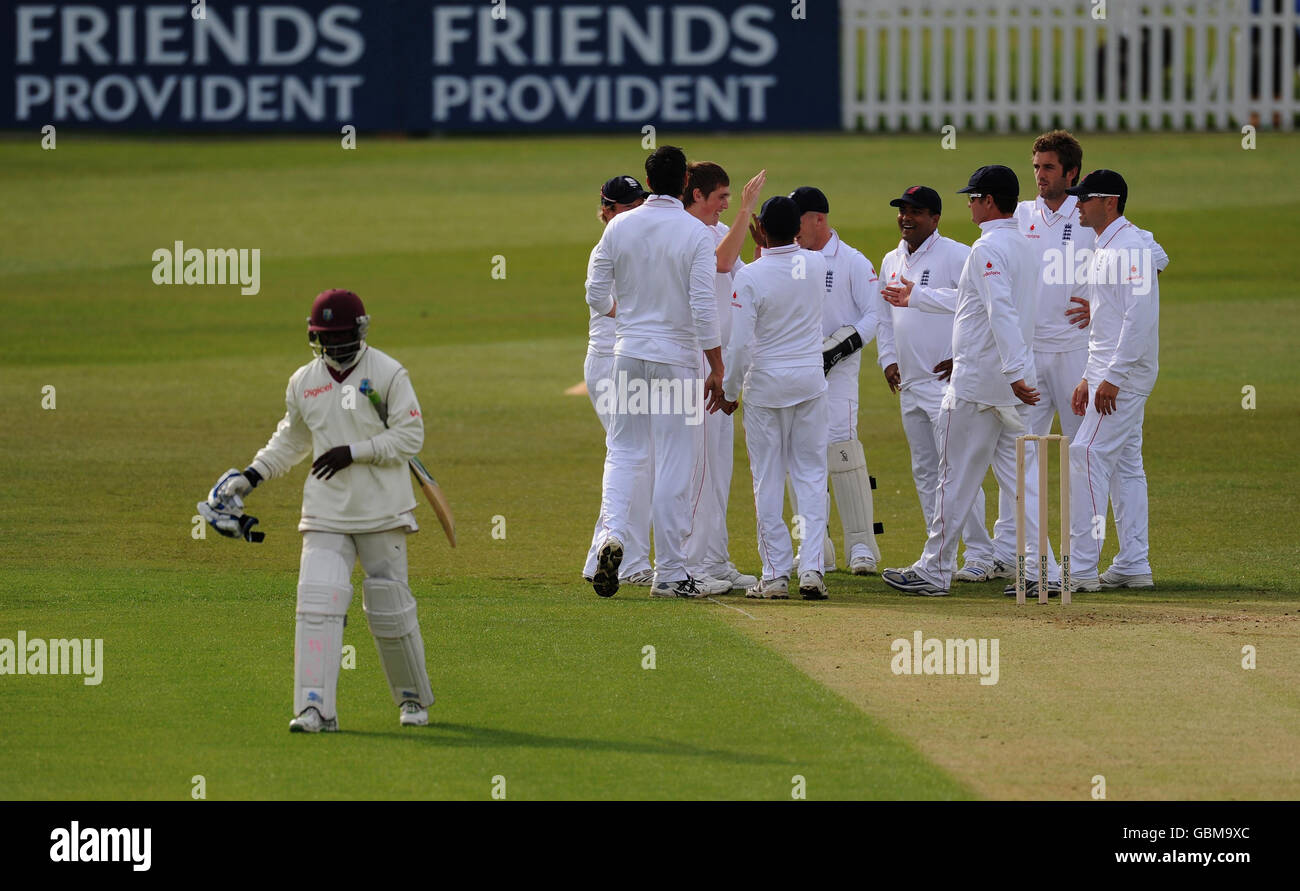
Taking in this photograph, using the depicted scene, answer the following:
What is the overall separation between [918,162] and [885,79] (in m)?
2.09

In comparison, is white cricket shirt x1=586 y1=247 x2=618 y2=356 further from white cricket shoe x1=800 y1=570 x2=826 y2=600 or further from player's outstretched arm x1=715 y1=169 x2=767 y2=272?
white cricket shoe x1=800 y1=570 x2=826 y2=600

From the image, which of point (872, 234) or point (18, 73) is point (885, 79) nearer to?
point (872, 234)

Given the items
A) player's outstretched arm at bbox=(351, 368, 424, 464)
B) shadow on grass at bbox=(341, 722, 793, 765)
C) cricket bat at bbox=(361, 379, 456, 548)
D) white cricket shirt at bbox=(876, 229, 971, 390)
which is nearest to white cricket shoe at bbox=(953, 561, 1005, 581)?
white cricket shirt at bbox=(876, 229, 971, 390)

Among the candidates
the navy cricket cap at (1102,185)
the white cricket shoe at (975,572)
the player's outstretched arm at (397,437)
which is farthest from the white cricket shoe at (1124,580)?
the player's outstretched arm at (397,437)

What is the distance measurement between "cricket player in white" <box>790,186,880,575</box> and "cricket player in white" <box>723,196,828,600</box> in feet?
3.13

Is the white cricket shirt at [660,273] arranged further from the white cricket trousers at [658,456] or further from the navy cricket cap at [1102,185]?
the navy cricket cap at [1102,185]

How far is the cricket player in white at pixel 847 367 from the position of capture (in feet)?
38.2

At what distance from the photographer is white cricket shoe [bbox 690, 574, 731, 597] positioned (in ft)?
35.5

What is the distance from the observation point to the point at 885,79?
38.8 m

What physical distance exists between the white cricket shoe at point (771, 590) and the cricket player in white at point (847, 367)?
37.0 inches

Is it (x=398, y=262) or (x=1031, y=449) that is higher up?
(x=398, y=262)

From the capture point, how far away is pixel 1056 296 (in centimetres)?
1134
